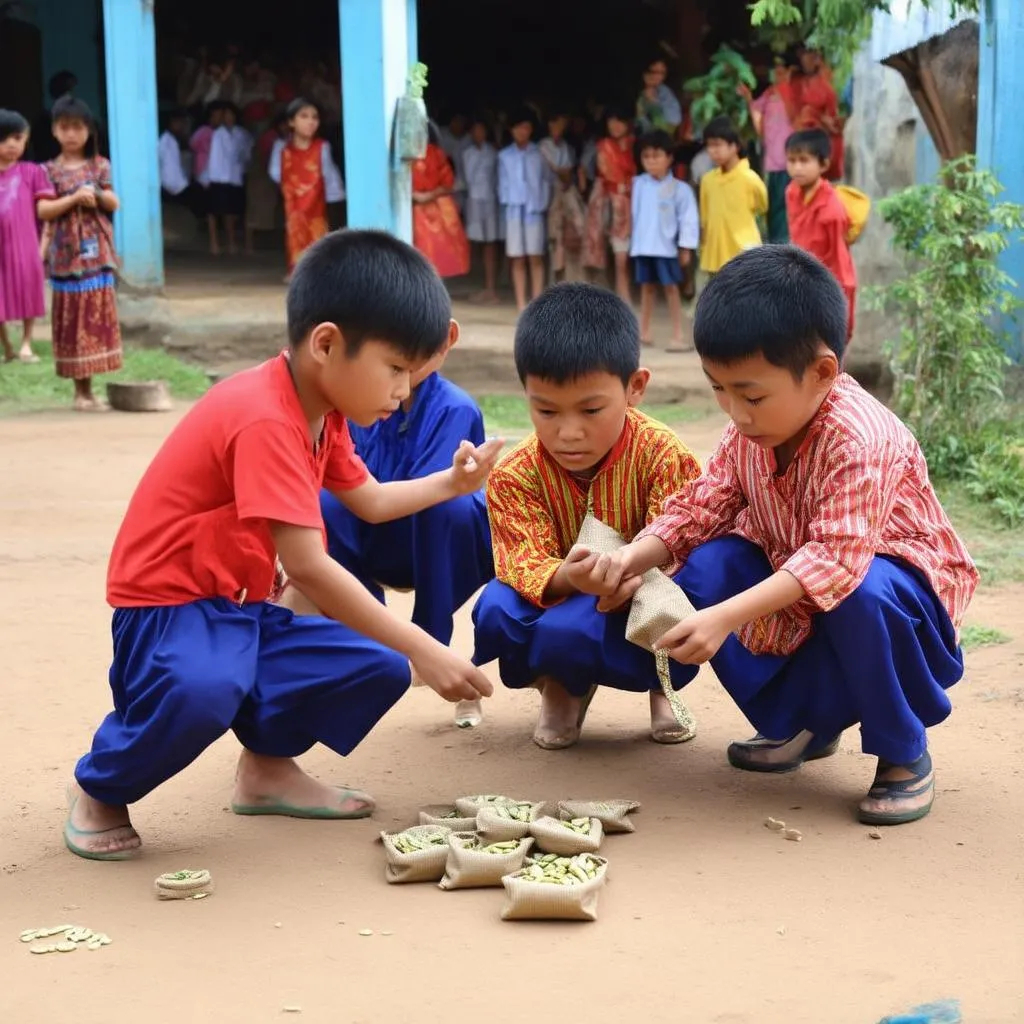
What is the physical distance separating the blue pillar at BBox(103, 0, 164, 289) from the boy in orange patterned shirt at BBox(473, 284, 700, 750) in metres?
8.60

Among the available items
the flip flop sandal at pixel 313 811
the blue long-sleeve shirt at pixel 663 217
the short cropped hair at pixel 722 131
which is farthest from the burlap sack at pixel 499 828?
the blue long-sleeve shirt at pixel 663 217

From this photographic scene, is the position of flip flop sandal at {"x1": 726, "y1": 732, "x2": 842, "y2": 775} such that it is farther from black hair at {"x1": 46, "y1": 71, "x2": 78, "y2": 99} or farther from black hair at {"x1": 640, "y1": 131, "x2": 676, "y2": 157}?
black hair at {"x1": 46, "y1": 71, "x2": 78, "y2": 99}

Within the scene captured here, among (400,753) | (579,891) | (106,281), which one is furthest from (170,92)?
(579,891)

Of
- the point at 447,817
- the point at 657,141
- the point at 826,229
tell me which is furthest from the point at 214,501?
the point at 657,141

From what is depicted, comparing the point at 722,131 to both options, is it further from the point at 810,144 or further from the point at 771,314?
the point at 771,314

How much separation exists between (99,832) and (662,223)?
8.67 meters

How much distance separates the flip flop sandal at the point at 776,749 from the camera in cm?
347

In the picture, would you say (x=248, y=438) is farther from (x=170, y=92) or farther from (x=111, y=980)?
(x=170, y=92)

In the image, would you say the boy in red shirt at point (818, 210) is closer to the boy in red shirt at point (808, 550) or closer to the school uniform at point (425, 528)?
the school uniform at point (425, 528)

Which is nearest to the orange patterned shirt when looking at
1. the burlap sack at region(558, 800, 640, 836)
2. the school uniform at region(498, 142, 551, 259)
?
the burlap sack at region(558, 800, 640, 836)

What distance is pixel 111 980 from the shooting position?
248 cm

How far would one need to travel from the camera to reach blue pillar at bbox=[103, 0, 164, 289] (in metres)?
11.4

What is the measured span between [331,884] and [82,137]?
676 cm

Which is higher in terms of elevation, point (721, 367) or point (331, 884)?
point (721, 367)
